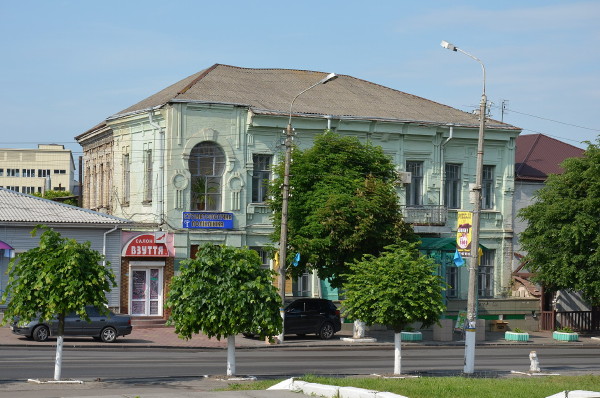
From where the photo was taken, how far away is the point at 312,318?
3909 centimetres

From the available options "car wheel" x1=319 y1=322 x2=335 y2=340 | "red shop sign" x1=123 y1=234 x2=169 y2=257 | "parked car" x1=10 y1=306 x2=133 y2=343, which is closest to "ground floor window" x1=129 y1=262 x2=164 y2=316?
"red shop sign" x1=123 y1=234 x2=169 y2=257

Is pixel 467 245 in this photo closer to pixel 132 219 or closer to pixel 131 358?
pixel 131 358

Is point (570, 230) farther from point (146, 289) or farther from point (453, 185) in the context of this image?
point (146, 289)

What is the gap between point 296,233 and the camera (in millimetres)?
38938

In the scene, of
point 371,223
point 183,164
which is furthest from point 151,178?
point 371,223

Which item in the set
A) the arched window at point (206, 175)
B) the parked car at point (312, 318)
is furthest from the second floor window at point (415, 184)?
the arched window at point (206, 175)

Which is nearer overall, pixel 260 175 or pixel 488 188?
pixel 260 175

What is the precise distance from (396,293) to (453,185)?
23.0m

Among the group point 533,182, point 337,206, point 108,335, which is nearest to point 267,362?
point 108,335

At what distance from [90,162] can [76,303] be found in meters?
32.7

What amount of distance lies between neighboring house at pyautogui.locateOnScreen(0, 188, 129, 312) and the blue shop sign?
2.83m

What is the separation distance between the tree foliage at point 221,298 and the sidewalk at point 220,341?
1069cm

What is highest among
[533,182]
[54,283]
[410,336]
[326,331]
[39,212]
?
[533,182]

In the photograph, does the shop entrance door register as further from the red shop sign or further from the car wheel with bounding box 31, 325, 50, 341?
the car wheel with bounding box 31, 325, 50, 341
